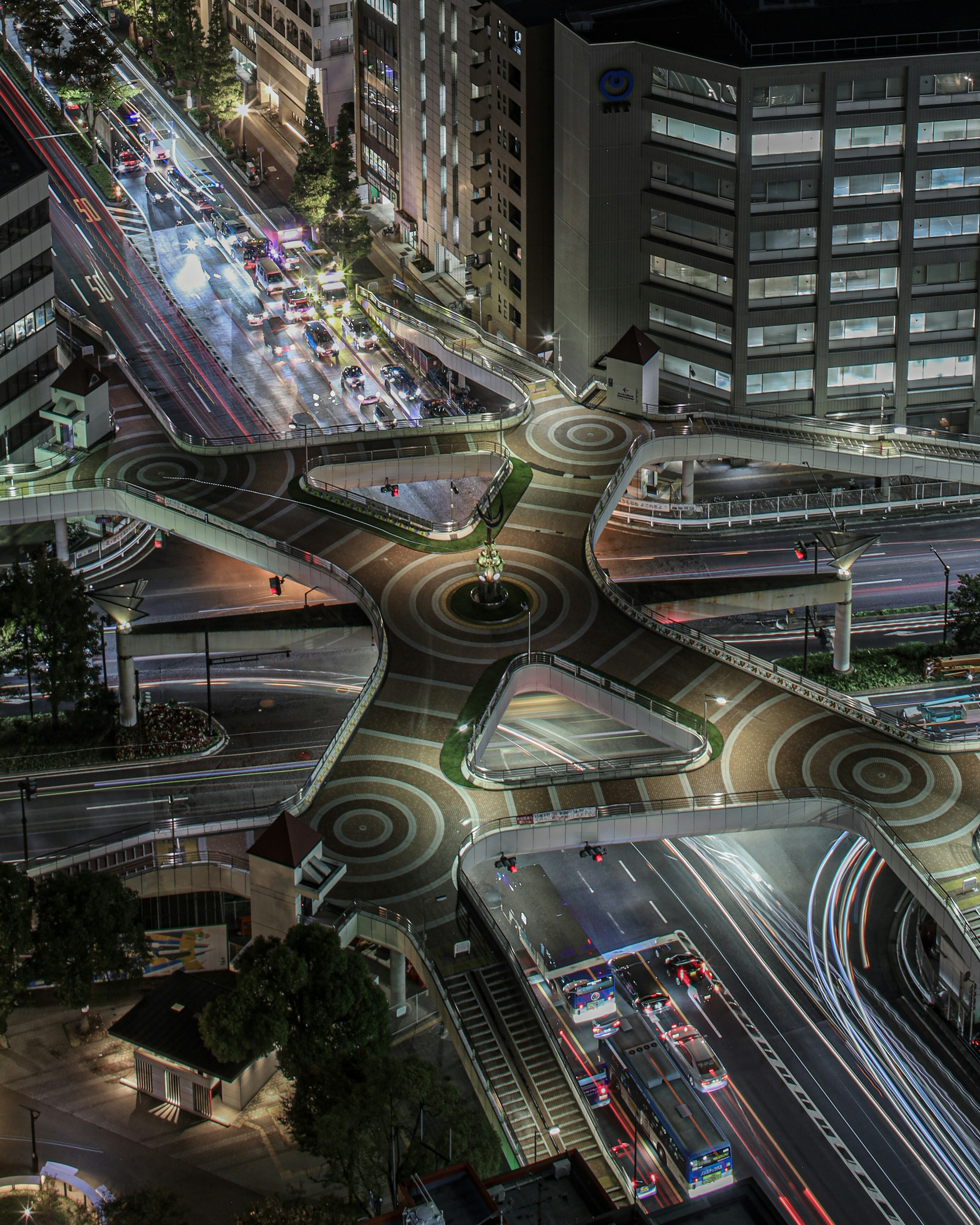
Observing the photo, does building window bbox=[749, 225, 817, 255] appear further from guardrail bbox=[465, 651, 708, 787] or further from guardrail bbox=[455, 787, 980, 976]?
guardrail bbox=[455, 787, 980, 976]

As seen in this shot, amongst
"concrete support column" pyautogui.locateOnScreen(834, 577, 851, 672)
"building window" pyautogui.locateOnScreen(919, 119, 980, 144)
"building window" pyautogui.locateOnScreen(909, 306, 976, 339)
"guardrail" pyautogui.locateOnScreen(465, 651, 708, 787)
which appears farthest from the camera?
"building window" pyautogui.locateOnScreen(909, 306, 976, 339)

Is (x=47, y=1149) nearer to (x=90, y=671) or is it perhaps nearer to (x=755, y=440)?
(x=90, y=671)

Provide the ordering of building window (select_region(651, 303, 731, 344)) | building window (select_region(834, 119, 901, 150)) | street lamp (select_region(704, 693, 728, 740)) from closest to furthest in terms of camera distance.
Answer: street lamp (select_region(704, 693, 728, 740)) → building window (select_region(834, 119, 901, 150)) → building window (select_region(651, 303, 731, 344))

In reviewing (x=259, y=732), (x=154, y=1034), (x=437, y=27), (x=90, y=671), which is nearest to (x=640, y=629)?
(x=259, y=732)

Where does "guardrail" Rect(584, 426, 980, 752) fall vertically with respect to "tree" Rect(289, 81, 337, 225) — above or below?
below

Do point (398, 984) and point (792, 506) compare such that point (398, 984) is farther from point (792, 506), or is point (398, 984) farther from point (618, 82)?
point (618, 82)

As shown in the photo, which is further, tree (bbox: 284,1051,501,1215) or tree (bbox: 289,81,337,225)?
tree (bbox: 289,81,337,225)

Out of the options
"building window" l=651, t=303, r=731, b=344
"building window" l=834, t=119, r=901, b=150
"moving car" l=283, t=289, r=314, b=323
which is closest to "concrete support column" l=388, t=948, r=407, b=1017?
"building window" l=651, t=303, r=731, b=344
